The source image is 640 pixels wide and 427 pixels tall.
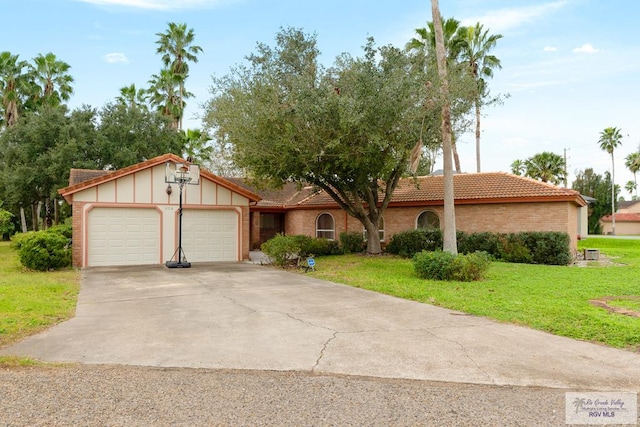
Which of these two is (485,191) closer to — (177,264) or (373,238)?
(373,238)

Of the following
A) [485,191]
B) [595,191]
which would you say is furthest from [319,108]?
[595,191]

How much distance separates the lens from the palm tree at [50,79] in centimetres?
3008

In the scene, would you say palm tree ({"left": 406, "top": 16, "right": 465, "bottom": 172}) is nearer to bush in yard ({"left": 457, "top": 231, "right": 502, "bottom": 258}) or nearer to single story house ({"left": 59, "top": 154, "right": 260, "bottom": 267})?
bush in yard ({"left": 457, "top": 231, "right": 502, "bottom": 258})

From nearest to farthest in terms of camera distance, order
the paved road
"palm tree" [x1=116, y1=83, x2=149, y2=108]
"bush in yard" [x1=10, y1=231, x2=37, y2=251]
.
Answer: the paved road < "bush in yard" [x1=10, y1=231, x2=37, y2=251] < "palm tree" [x1=116, y1=83, x2=149, y2=108]

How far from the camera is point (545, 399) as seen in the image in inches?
Answer: 154

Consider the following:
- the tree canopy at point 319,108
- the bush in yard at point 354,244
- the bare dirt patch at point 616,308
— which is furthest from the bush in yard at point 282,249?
the bare dirt patch at point 616,308

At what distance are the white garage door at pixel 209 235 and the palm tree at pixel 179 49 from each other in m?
19.0

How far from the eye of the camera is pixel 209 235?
1691 cm

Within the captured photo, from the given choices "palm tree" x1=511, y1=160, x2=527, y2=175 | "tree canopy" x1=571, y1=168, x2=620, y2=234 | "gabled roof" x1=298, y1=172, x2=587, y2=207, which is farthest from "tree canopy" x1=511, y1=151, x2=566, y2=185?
"gabled roof" x1=298, y1=172, x2=587, y2=207

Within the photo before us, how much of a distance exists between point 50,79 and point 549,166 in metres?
42.0

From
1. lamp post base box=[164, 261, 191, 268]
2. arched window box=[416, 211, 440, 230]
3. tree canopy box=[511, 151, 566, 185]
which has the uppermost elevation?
tree canopy box=[511, 151, 566, 185]

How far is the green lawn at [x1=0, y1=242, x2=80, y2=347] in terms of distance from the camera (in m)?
6.31

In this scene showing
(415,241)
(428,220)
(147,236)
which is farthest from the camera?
(428,220)

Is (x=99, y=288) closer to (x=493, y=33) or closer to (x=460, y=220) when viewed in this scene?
(x=460, y=220)
